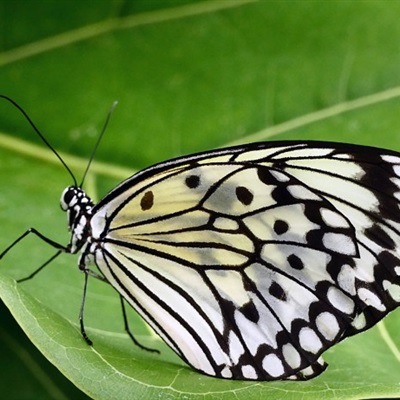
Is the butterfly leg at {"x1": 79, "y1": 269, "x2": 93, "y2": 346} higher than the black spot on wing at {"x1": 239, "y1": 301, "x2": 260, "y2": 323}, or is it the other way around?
the butterfly leg at {"x1": 79, "y1": 269, "x2": 93, "y2": 346}

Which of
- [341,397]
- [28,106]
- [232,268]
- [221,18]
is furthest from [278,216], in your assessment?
[28,106]

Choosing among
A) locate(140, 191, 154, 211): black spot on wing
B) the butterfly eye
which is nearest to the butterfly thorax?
the butterfly eye

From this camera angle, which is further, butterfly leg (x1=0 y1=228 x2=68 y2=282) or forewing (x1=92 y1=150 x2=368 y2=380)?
butterfly leg (x1=0 y1=228 x2=68 y2=282)

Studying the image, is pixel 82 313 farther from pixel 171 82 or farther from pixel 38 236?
pixel 171 82

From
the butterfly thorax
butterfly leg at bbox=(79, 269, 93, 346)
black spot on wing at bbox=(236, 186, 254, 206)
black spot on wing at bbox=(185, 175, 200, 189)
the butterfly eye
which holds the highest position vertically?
the butterfly eye

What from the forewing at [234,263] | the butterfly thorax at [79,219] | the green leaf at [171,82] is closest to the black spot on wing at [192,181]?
the forewing at [234,263]

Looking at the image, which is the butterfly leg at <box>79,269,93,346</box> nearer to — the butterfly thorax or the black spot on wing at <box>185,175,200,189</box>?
the butterfly thorax

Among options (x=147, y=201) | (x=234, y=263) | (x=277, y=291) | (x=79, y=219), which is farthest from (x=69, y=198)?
(x=277, y=291)

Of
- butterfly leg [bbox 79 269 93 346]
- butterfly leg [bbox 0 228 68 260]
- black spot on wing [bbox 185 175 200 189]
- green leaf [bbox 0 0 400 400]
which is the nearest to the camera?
butterfly leg [bbox 79 269 93 346]

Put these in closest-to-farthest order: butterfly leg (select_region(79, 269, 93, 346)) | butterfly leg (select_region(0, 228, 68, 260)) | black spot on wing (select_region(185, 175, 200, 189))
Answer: butterfly leg (select_region(79, 269, 93, 346)), black spot on wing (select_region(185, 175, 200, 189)), butterfly leg (select_region(0, 228, 68, 260))
